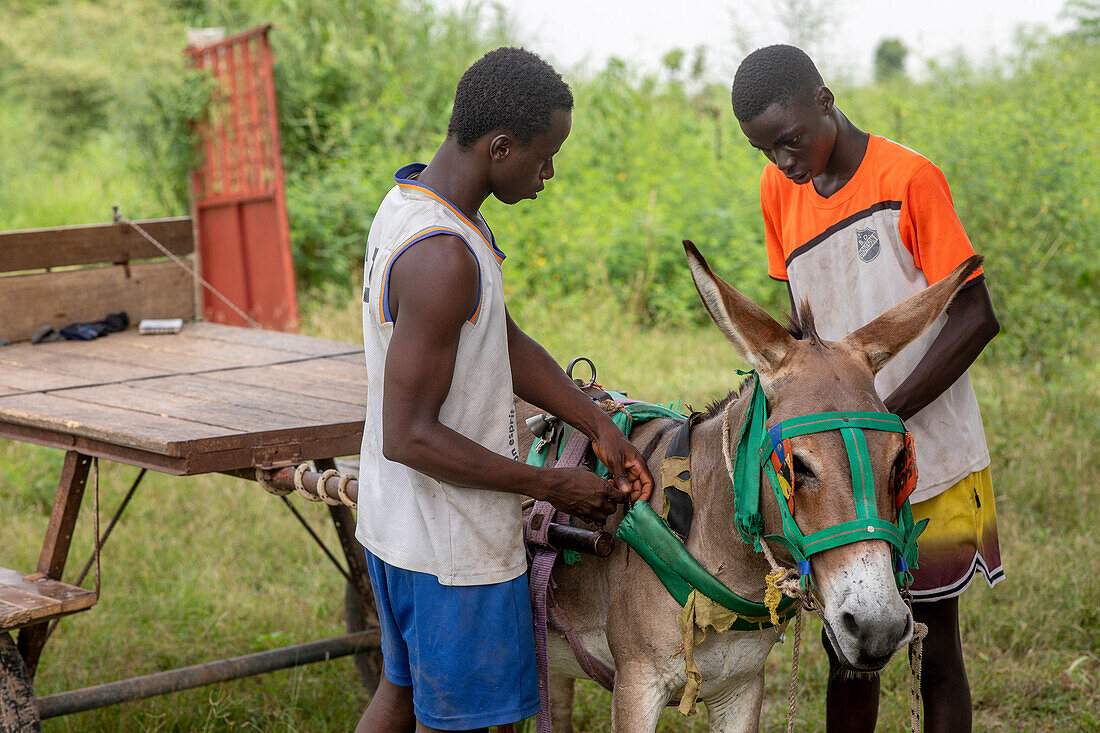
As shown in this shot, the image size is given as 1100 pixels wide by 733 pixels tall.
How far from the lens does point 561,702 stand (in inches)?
141

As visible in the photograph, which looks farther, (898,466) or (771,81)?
(771,81)

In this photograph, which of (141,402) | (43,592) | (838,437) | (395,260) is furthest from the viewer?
(141,402)

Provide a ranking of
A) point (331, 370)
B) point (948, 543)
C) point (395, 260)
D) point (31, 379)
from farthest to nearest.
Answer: point (331, 370) < point (31, 379) < point (948, 543) < point (395, 260)

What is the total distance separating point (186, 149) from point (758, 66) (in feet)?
28.7

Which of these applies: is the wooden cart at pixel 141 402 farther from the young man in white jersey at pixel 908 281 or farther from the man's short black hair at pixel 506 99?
the young man in white jersey at pixel 908 281

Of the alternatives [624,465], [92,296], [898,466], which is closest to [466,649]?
[624,465]

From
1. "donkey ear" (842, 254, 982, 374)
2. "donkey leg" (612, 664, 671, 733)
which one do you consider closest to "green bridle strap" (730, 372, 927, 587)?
"donkey ear" (842, 254, 982, 374)

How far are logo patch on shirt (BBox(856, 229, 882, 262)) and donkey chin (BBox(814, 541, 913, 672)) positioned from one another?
1083 millimetres

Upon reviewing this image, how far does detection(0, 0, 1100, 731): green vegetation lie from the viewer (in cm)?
436

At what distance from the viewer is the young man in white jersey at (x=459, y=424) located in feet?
6.91

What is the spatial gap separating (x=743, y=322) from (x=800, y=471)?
0.34 m

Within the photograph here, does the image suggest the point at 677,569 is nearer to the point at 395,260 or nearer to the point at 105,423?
the point at 395,260

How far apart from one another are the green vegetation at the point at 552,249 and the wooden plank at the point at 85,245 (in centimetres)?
166

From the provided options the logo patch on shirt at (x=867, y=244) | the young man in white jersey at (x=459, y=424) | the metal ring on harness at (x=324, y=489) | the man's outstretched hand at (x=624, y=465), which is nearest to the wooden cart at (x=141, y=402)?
the metal ring on harness at (x=324, y=489)
